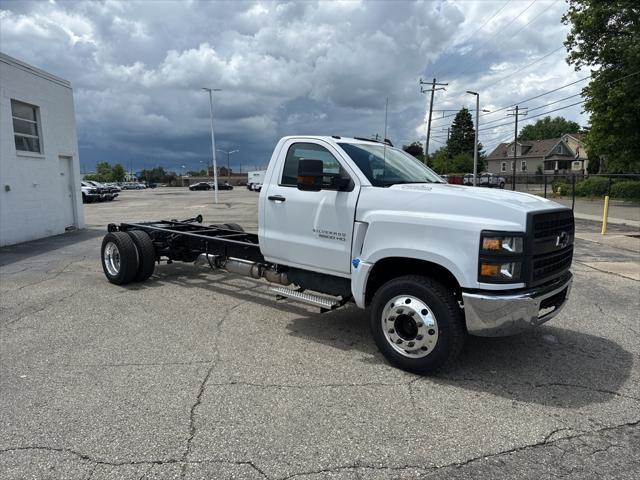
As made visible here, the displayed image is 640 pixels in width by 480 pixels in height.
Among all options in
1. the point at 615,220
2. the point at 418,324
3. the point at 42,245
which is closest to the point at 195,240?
the point at 418,324

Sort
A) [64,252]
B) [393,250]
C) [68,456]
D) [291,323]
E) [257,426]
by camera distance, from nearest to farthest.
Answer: [68,456] → [257,426] → [393,250] → [291,323] → [64,252]

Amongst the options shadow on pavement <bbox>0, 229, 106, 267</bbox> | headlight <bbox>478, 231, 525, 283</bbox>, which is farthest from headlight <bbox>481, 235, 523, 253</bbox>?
shadow on pavement <bbox>0, 229, 106, 267</bbox>

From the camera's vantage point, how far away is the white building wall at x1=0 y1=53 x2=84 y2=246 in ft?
42.7

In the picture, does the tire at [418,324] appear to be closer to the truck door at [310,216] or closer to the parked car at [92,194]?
the truck door at [310,216]

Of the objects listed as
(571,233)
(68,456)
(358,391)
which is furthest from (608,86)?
(68,456)

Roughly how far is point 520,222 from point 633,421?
1.71m

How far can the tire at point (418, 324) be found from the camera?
407 cm

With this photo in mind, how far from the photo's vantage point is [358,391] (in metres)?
4.06

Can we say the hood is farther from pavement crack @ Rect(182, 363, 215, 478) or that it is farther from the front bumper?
pavement crack @ Rect(182, 363, 215, 478)

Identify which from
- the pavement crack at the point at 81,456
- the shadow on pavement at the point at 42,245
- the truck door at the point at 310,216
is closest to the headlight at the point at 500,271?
the truck door at the point at 310,216

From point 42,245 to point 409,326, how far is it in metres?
12.2

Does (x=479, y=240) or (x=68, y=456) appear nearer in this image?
(x=68, y=456)

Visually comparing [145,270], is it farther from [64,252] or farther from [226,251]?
[64,252]

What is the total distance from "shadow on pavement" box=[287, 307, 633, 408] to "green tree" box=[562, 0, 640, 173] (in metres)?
29.5
